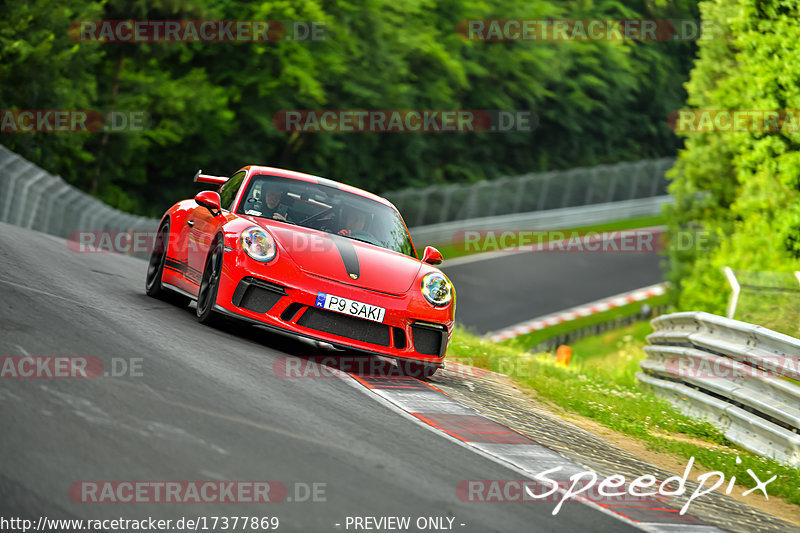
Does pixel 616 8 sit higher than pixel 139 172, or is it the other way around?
pixel 616 8

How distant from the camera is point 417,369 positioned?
8.94 metres

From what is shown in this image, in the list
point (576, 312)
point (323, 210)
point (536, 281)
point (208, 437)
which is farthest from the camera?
point (536, 281)

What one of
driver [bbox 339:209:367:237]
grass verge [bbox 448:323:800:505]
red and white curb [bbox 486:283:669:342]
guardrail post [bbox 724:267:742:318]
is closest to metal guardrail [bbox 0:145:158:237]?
grass verge [bbox 448:323:800:505]

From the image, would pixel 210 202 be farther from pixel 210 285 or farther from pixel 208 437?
→ pixel 208 437

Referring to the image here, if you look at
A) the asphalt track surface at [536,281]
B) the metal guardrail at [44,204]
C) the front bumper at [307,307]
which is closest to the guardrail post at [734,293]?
the front bumper at [307,307]


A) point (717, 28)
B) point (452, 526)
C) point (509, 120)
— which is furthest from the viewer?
point (509, 120)

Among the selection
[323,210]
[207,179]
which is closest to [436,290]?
[323,210]

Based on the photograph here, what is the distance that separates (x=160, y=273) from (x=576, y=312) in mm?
21904

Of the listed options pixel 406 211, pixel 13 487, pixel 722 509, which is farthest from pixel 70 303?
pixel 406 211

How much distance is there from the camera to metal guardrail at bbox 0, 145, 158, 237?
1756cm

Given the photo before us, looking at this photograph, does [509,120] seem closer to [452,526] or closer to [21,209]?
[21,209]

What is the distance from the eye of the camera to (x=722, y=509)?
6570mm

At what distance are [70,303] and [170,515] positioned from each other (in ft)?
14.2

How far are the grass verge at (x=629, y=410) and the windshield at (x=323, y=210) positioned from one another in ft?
7.11
